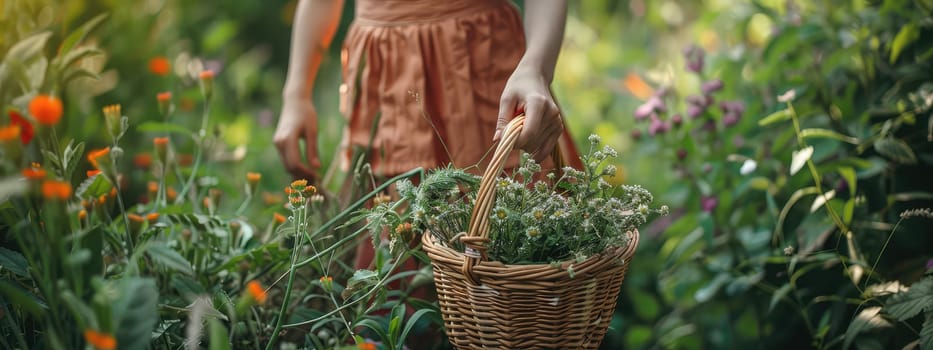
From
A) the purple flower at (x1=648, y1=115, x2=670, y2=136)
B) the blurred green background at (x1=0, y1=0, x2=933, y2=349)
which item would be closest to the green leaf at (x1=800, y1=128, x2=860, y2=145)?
the blurred green background at (x1=0, y1=0, x2=933, y2=349)

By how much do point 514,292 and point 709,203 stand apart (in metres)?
0.97

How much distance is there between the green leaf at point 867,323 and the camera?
4.37 ft

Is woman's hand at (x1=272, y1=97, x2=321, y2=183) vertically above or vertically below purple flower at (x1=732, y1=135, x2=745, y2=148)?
above

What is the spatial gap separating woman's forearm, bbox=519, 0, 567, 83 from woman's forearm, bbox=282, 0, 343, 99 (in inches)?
18.1

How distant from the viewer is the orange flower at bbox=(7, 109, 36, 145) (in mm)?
914

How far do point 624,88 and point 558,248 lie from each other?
195cm

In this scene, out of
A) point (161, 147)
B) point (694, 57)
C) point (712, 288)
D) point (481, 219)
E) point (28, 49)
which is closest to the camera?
point (481, 219)

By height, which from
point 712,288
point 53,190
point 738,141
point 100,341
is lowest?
point 712,288

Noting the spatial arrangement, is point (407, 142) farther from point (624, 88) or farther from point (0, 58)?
point (624, 88)

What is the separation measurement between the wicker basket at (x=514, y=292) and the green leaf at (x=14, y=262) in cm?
56

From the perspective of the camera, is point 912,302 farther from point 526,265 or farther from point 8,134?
point 8,134

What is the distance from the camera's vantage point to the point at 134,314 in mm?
821

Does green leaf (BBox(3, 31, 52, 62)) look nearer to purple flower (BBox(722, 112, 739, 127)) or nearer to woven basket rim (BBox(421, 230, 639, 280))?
woven basket rim (BBox(421, 230, 639, 280))

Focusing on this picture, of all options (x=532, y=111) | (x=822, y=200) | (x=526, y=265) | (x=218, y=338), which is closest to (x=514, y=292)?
(x=526, y=265)
